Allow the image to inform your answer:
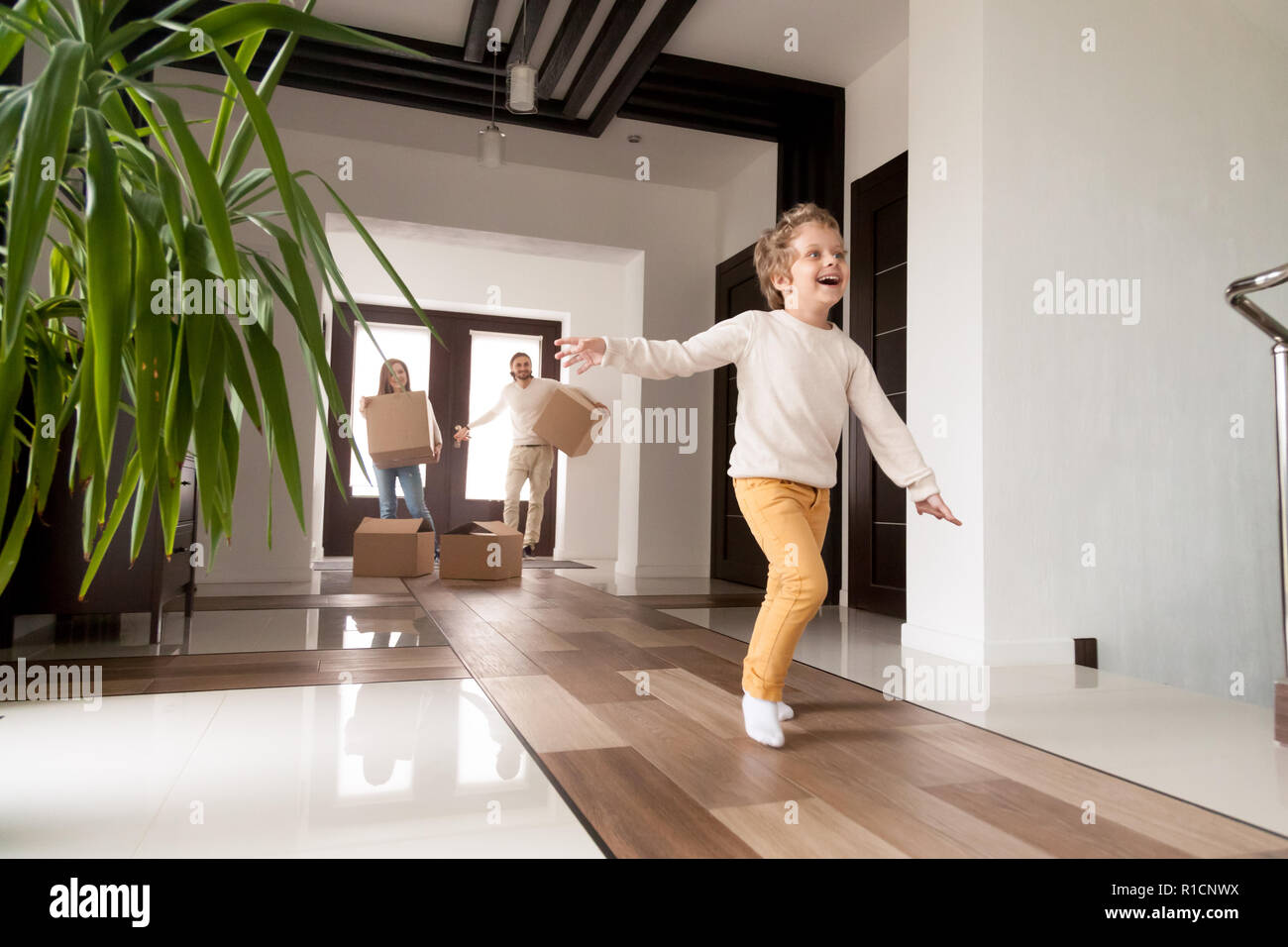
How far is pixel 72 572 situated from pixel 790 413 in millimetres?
2058

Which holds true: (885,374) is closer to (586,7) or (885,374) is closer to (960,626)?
(960,626)

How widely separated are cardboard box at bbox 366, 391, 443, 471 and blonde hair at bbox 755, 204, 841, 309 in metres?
3.18

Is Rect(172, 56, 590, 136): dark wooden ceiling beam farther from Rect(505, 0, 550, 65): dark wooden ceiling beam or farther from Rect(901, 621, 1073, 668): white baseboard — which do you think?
Rect(901, 621, 1073, 668): white baseboard

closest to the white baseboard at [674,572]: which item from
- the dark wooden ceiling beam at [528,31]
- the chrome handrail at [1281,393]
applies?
the dark wooden ceiling beam at [528,31]

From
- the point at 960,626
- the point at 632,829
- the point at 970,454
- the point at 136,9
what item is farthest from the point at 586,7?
the point at 632,829

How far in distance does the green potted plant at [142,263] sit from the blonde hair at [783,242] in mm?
1082

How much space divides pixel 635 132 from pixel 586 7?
1.24m

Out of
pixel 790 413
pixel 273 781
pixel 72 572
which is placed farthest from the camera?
pixel 72 572

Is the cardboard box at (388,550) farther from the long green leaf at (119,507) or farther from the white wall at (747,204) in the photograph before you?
the long green leaf at (119,507)

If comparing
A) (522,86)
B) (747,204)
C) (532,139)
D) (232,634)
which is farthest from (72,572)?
(747,204)

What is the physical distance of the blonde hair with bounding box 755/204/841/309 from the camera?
1.84 m

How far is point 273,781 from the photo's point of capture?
1.36m

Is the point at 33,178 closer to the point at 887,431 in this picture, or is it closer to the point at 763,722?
the point at 763,722
